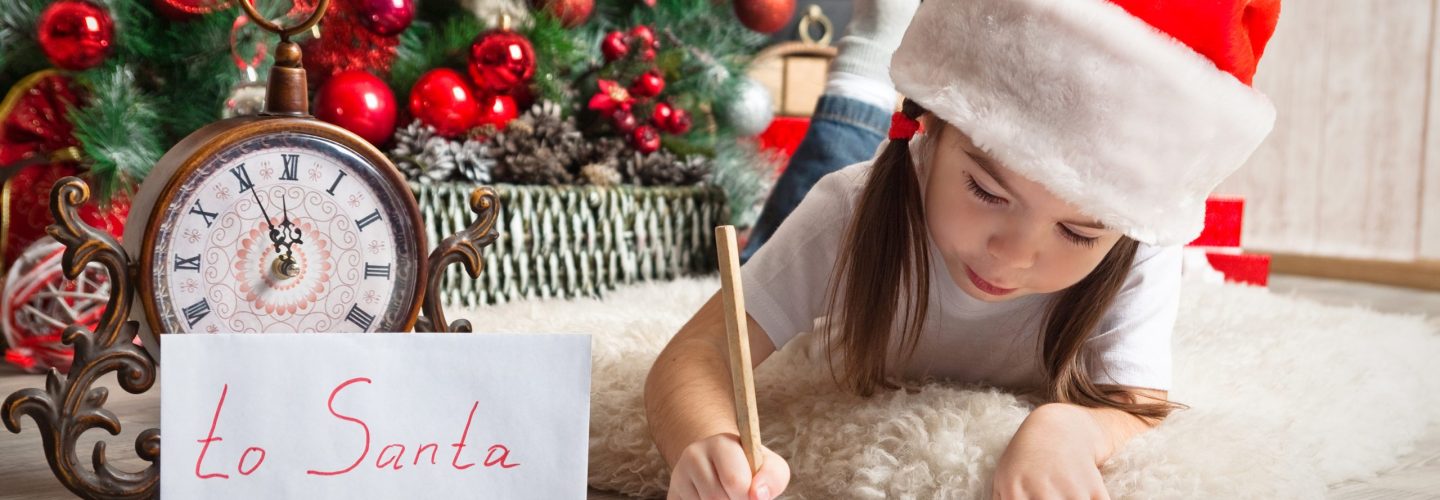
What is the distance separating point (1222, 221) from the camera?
1734mm

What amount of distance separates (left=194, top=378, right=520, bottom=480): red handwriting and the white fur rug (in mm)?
224

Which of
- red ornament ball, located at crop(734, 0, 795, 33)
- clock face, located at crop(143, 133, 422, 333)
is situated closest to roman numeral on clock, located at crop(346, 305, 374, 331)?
clock face, located at crop(143, 133, 422, 333)

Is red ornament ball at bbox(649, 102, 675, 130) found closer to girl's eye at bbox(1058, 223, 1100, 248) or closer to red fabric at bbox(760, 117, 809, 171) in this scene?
red fabric at bbox(760, 117, 809, 171)

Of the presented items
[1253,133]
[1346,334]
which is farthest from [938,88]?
[1346,334]

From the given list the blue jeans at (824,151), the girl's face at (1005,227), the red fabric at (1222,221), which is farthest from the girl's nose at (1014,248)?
the red fabric at (1222,221)

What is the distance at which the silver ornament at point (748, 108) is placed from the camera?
1.77m

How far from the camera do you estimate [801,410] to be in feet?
2.86

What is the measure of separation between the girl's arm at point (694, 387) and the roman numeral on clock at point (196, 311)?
30cm

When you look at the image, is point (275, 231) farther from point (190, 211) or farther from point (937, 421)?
point (937, 421)

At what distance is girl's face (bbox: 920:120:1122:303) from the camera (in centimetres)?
71

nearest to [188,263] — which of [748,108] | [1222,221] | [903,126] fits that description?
[903,126]

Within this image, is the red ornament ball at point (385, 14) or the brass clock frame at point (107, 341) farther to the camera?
the red ornament ball at point (385, 14)

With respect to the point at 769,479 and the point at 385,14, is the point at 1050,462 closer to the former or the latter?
the point at 769,479

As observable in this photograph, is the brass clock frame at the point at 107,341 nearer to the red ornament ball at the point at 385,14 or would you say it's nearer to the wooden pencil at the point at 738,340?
the wooden pencil at the point at 738,340
